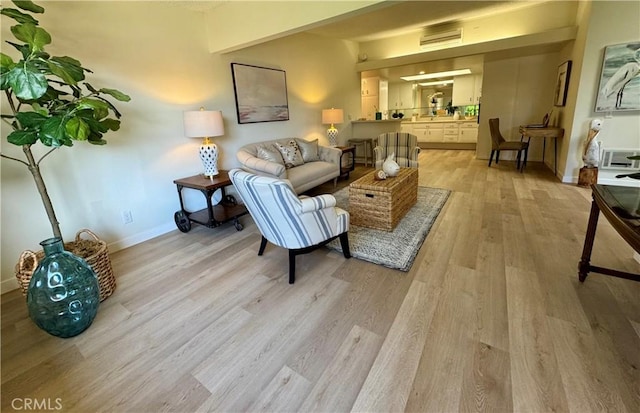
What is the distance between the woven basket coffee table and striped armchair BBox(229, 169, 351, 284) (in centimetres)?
68

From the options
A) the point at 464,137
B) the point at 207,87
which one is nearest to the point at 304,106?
the point at 207,87

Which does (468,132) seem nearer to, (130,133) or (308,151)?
(308,151)

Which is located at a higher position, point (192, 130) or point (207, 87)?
point (207, 87)

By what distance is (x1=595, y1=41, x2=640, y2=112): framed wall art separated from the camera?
12.0ft

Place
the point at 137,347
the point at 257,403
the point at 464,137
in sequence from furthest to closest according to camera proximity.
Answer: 1. the point at 464,137
2. the point at 137,347
3. the point at 257,403

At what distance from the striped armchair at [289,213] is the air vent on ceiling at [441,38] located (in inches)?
204

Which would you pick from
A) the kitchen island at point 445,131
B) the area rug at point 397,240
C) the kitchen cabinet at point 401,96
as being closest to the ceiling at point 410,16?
the area rug at point 397,240

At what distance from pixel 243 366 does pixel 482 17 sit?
6.68m

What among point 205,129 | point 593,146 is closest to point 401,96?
point 593,146

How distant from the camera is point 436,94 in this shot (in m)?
9.41

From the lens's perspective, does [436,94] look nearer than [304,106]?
No

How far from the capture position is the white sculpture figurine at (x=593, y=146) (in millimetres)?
3850

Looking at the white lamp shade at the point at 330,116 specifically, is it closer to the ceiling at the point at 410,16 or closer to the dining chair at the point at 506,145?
the ceiling at the point at 410,16

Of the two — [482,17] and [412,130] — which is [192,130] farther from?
[412,130]
